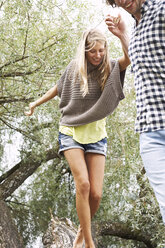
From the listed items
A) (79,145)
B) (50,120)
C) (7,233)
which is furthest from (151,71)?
(7,233)

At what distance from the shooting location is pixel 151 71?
5.23 ft

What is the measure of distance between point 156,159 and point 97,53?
1332 millimetres

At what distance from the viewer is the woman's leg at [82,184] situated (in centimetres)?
250

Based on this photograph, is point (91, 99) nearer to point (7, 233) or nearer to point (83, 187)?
point (83, 187)

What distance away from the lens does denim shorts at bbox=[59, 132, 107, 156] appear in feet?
8.48

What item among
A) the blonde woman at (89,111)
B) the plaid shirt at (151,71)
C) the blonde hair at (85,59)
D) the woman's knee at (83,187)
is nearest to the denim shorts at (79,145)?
the blonde woman at (89,111)

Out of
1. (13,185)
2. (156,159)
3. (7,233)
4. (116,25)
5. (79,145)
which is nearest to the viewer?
(156,159)

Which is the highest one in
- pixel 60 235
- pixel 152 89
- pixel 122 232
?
pixel 152 89

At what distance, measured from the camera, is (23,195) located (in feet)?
23.8

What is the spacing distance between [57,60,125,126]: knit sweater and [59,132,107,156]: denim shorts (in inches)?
4.5

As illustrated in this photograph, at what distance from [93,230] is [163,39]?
503 centimetres

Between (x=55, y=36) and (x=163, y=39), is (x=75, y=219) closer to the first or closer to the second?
(x=55, y=36)

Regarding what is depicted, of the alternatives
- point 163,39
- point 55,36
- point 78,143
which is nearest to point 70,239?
point 78,143

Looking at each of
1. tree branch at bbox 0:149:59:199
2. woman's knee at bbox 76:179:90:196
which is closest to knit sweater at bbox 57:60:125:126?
woman's knee at bbox 76:179:90:196
